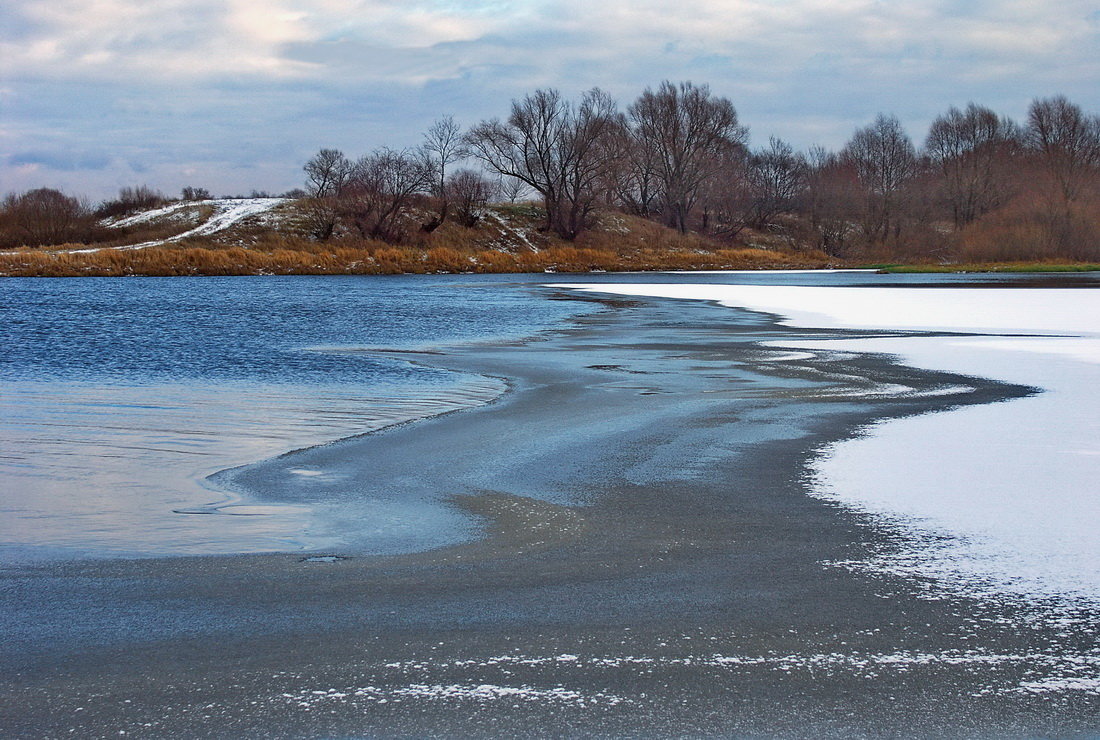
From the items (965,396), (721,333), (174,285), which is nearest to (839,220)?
(174,285)

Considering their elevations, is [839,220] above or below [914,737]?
above

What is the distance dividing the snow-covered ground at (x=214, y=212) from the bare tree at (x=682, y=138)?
2947 centimetres

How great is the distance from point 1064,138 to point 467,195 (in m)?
47.4

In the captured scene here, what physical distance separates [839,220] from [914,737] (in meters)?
83.4

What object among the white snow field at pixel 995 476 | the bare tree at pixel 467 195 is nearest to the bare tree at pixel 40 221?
the bare tree at pixel 467 195

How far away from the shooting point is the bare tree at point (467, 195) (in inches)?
2916

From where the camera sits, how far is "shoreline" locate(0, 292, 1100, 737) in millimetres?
3328

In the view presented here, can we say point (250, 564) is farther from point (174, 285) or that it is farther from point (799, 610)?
point (174, 285)

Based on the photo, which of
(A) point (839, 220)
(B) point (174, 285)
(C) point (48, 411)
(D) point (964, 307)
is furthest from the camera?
(A) point (839, 220)

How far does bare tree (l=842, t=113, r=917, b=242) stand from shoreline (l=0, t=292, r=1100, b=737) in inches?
3172

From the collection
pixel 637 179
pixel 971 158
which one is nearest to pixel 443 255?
pixel 637 179

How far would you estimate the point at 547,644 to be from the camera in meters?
3.91

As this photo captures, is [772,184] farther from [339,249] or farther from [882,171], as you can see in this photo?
[339,249]

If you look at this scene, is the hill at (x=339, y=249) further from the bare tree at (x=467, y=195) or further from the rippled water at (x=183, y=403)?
the rippled water at (x=183, y=403)
